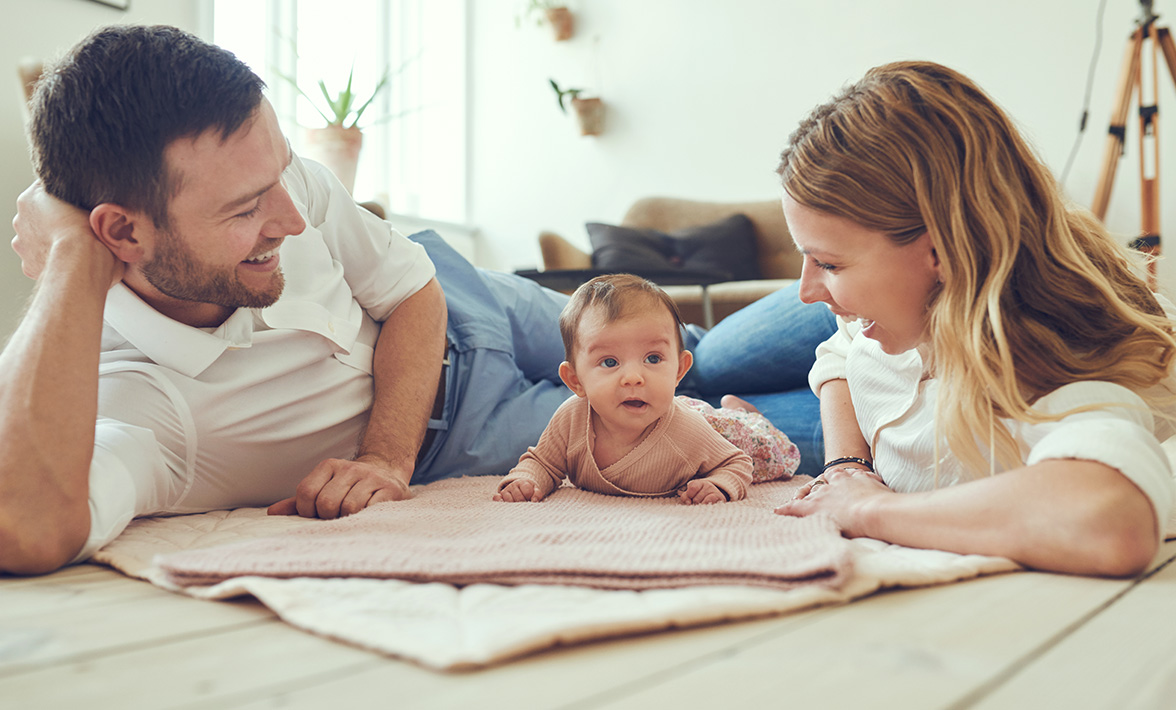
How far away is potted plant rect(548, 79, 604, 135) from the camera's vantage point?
183 inches

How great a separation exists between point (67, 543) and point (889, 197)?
3.11 ft

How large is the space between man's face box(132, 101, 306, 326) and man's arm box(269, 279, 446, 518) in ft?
0.90

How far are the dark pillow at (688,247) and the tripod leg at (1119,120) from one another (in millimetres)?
1359

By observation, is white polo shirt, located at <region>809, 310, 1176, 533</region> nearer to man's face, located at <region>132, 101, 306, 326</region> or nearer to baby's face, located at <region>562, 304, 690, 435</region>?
baby's face, located at <region>562, 304, 690, 435</region>

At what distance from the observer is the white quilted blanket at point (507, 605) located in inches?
22.4

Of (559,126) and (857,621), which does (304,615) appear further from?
(559,126)

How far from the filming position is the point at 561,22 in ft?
15.6

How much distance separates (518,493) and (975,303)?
661 millimetres

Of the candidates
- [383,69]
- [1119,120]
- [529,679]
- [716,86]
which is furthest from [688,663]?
[383,69]

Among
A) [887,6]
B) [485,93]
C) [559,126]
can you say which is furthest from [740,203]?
[485,93]

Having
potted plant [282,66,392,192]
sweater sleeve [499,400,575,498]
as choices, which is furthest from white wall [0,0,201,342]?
sweater sleeve [499,400,575,498]

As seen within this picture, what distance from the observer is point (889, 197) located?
0.94 meters

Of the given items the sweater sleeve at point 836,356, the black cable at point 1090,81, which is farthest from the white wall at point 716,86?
the sweater sleeve at point 836,356

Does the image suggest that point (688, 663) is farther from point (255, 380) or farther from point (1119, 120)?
point (1119, 120)
